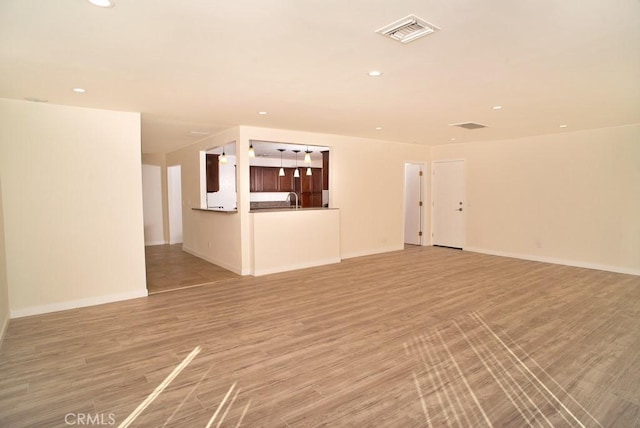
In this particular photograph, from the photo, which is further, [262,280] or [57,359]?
[262,280]

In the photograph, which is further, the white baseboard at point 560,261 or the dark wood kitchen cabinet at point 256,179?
the dark wood kitchen cabinet at point 256,179

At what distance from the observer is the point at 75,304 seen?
169 inches

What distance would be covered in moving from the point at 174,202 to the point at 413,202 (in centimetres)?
649

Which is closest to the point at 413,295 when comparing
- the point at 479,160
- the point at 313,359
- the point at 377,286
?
the point at 377,286

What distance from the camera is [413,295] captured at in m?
4.64

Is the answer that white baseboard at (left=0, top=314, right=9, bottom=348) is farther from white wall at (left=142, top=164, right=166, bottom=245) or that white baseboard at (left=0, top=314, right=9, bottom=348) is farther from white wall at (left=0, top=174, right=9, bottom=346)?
white wall at (left=142, top=164, right=166, bottom=245)

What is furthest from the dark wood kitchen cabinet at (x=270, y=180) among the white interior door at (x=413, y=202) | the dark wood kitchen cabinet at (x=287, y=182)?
the white interior door at (x=413, y=202)

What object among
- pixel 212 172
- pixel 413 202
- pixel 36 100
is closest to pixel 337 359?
pixel 36 100

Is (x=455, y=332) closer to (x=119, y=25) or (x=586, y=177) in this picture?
(x=119, y=25)

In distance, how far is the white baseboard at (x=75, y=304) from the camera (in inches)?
157

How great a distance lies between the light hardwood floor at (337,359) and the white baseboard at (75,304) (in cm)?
15

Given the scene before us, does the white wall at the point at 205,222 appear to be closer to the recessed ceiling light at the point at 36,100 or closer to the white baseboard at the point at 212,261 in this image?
the white baseboard at the point at 212,261

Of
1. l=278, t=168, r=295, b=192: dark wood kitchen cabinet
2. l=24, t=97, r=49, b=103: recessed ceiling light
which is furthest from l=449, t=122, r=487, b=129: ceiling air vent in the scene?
l=278, t=168, r=295, b=192: dark wood kitchen cabinet

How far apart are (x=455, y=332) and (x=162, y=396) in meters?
2.69
